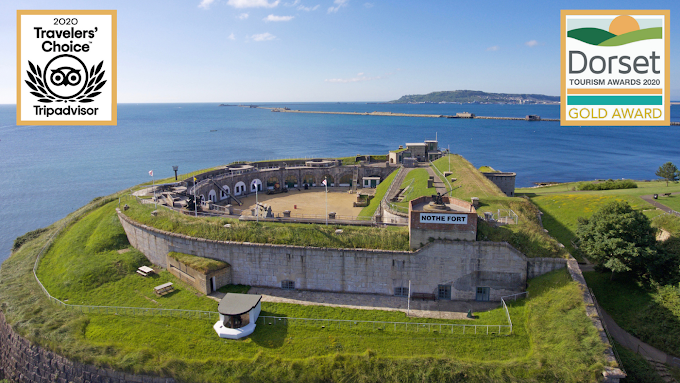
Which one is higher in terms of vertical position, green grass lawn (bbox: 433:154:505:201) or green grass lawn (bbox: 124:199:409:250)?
green grass lawn (bbox: 433:154:505:201)

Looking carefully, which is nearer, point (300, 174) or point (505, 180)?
point (505, 180)

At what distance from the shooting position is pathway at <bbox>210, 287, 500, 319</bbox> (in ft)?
93.5

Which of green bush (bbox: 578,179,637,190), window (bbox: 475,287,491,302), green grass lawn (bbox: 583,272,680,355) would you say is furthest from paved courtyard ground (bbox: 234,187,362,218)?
green bush (bbox: 578,179,637,190)

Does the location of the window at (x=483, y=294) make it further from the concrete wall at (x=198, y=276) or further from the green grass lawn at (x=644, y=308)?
the concrete wall at (x=198, y=276)

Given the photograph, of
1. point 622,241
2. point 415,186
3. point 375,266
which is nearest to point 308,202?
point 415,186

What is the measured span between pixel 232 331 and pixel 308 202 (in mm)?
30860

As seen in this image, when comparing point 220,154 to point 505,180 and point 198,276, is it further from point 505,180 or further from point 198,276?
point 198,276

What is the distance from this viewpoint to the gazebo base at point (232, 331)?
81.9 feet

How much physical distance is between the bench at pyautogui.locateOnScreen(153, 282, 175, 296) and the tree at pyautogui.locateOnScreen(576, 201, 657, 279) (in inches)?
1335

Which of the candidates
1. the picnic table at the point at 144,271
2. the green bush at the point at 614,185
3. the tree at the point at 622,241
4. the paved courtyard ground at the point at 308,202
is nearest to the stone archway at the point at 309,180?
the paved courtyard ground at the point at 308,202

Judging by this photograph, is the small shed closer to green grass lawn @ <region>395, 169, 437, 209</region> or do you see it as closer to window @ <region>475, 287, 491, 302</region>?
window @ <region>475, 287, 491, 302</region>

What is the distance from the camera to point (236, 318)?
1006 inches

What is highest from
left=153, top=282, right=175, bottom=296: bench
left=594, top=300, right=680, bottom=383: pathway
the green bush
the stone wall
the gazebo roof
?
the green bush

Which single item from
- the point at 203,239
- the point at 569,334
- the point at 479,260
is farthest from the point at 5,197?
the point at 569,334
